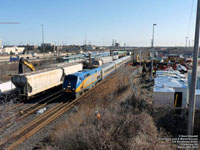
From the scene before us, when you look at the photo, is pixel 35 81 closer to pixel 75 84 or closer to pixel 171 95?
pixel 75 84

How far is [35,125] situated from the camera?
11.9 meters

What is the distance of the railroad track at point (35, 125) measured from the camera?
9.56 metres

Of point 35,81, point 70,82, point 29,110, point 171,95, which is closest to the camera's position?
point 171,95

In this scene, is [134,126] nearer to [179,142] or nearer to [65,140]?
[179,142]

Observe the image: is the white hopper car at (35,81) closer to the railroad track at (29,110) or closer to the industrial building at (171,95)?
the railroad track at (29,110)

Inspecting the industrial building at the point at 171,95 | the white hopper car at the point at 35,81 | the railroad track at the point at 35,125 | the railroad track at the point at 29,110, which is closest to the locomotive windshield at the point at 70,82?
the railroad track at the point at 35,125

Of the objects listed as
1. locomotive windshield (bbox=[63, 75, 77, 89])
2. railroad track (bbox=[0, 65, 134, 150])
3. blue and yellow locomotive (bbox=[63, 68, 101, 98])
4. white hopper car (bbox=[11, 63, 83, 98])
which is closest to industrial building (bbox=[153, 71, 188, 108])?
railroad track (bbox=[0, 65, 134, 150])

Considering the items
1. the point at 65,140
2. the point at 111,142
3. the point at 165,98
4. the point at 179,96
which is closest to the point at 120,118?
the point at 111,142

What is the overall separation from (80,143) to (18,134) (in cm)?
530

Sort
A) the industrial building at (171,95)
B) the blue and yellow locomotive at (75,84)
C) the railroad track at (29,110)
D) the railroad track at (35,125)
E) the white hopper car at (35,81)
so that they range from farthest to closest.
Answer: the blue and yellow locomotive at (75,84) < the white hopper car at (35,81) < the industrial building at (171,95) < the railroad track at (29,110) < the railroad track at (35,125)

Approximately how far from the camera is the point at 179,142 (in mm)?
7559

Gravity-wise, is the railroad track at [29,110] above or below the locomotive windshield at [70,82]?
below

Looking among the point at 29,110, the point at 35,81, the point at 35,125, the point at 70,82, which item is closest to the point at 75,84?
the point at 70,82

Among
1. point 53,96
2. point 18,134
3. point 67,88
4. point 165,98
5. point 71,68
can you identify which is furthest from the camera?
point 71,68
